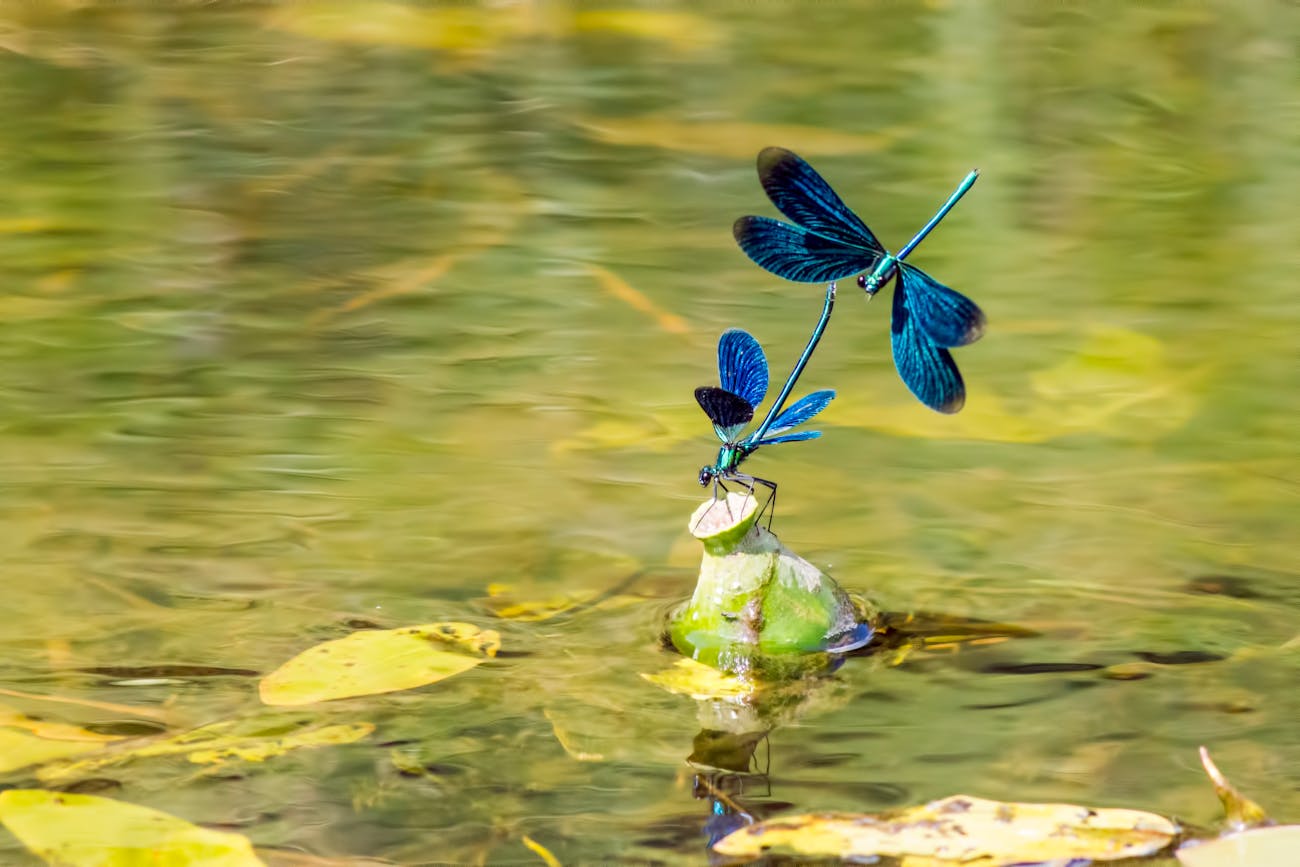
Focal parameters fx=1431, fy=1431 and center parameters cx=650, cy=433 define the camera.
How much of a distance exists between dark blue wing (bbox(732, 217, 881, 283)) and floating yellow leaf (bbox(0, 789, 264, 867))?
3.17 ft

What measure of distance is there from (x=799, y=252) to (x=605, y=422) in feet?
2.99

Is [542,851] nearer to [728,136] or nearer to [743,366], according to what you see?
[743,366]

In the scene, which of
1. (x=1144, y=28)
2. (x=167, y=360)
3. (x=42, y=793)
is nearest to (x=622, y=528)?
(x=42, y=793)

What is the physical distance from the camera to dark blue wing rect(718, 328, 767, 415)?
6.27ft

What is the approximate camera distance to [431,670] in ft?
6.08

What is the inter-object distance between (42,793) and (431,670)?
1.58ft

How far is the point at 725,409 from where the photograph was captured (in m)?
1.89

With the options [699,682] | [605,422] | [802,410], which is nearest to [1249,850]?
[699,682]

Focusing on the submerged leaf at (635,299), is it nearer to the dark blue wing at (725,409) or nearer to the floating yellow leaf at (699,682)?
the dark blue wing at (725,409)

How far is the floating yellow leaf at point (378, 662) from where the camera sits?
1.80m

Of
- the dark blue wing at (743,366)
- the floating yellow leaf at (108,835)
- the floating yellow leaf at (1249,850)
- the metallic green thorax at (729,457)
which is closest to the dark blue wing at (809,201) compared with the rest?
the dark blue wing at (743,366)

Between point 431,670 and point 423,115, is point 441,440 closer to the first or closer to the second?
point 431,670

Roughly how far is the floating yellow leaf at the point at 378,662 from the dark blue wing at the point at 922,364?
662 mm

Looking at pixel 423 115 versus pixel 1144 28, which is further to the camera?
pixel 1144 28
